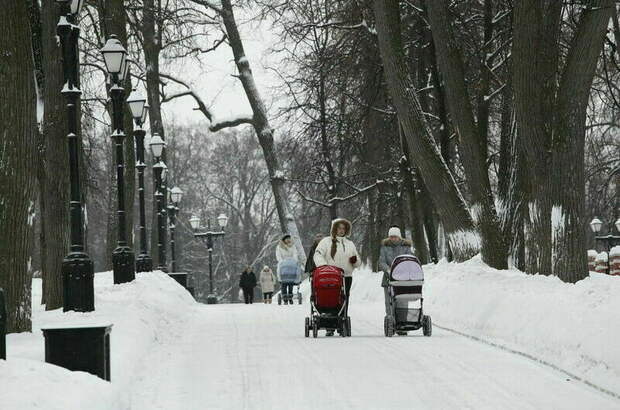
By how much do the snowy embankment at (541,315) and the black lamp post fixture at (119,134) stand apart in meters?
5.95

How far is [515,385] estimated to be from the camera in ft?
32.3

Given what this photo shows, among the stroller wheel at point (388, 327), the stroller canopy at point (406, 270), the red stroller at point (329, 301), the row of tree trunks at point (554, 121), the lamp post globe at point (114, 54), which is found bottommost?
the stroller wheel at point (388, 327)

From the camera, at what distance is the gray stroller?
50.2 ft

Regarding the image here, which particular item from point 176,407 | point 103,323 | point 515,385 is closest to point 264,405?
point 176,407

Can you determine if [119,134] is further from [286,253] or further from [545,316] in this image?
[286,253]

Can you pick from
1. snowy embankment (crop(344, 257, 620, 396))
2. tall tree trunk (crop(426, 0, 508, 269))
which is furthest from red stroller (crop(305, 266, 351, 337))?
tall tree trunk (crop(426, 0, 508, 269))

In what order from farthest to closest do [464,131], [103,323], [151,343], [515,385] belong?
[464,131], [151,343], [515,385], [103,323]

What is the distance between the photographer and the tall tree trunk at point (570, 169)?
1546cm

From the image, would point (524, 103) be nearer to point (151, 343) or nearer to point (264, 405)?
point (151, 343)

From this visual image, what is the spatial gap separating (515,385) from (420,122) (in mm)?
10482

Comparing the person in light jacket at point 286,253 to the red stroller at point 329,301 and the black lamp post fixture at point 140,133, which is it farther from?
the red stroller at point 329,301

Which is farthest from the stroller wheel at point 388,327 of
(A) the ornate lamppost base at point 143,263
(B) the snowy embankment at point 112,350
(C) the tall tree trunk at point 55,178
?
(A) the ornate lamppost base at point 143,263

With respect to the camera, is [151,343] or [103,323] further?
[151,343]

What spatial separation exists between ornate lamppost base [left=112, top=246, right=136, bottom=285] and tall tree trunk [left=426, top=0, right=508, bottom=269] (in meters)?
6.72
